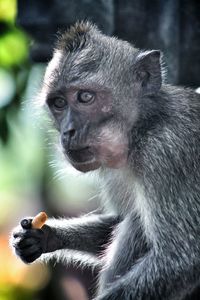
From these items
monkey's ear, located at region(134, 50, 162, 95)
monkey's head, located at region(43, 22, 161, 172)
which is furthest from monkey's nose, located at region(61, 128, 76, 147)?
monkey's ear, located at region(134, 50, 162, 95)

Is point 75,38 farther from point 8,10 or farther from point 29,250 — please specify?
point 8,10

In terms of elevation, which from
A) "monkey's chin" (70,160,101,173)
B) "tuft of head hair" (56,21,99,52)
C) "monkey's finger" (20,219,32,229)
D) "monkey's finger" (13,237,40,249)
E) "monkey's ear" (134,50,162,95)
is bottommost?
"monkey's finger" (13,237,40,249)

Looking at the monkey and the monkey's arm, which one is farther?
the monkey's arm

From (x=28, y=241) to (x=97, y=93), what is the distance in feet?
4.15

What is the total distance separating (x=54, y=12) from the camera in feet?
27.7

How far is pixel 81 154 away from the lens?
6453 mm

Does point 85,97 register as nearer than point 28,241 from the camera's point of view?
Yes

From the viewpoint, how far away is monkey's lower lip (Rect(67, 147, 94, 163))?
6.43 meters

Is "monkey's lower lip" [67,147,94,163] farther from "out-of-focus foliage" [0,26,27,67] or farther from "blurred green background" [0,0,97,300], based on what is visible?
"out-of-focus foliage" [0,26,27,67]

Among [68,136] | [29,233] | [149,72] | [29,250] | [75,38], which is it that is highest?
[75,38]

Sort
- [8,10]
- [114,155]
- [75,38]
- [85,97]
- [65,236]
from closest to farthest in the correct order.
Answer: [85,97], [114,155], [75,38], [65,236], [8,10]

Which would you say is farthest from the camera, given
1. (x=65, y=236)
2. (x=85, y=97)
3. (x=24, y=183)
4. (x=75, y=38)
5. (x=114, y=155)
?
(x=24, y=183)

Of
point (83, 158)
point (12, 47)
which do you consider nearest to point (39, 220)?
point (83, 158)

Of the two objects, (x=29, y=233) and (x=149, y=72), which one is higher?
(x=149, y=72)
